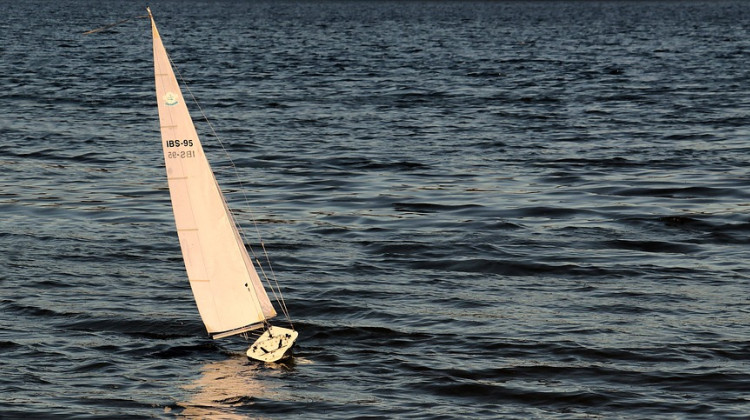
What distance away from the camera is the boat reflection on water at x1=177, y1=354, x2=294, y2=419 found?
1758 centimetres

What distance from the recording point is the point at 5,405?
17594 mm

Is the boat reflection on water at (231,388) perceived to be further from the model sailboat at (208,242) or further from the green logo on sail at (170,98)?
the green logo on sail at (170,98)

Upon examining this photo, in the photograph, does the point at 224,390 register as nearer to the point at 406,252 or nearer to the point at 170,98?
the point at 170,98

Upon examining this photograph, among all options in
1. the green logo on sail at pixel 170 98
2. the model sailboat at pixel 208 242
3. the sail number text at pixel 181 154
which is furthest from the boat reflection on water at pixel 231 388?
the green logo on sail at pixel 170 98

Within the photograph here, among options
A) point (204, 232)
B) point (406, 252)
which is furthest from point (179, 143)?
point (406, 252)

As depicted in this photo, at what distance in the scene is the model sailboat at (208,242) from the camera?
17984mm

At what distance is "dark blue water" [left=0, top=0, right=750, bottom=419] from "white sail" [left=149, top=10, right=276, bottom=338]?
1.04 metres

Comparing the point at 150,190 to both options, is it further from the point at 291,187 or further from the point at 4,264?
the point at 4,264

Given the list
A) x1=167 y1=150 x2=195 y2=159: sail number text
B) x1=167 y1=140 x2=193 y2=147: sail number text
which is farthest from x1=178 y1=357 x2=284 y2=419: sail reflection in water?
x1=167 y1=140 x2=193 y2=147: sail number text

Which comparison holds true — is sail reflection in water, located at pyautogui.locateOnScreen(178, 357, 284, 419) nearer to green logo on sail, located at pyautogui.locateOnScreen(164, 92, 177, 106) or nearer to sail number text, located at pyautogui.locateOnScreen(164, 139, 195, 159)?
sail number text, located at pyautogui.locateOnScreen(164, 139, 195, 159)

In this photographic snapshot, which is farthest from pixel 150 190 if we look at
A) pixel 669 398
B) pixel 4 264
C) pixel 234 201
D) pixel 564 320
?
pixel 669 398

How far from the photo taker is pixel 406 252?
27.2 m

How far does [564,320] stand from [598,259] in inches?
191

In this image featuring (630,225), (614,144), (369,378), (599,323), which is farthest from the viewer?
(614,144)
